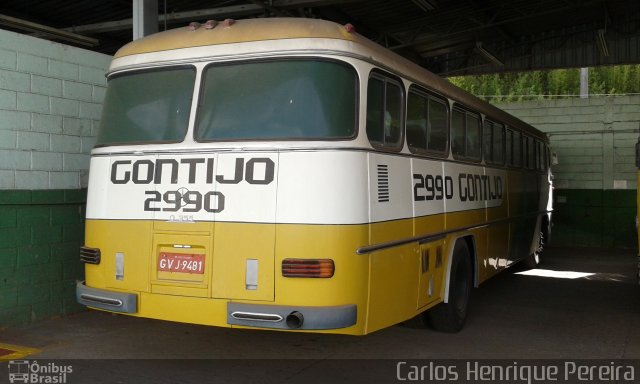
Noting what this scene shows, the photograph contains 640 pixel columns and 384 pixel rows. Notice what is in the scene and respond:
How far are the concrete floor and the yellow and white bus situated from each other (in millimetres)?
843

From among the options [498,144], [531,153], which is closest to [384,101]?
[498,144]

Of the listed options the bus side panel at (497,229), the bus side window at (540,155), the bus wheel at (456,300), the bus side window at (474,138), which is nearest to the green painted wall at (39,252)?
the bus wheel at (456,300)

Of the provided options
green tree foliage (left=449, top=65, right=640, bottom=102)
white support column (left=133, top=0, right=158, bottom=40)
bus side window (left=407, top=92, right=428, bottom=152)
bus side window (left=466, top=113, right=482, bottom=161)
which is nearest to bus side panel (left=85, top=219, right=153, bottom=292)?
bus side window (left=407, top=92, right=428, bottom=152)

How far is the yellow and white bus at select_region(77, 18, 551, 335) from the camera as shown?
456 cm

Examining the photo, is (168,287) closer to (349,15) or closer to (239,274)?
(239,274)

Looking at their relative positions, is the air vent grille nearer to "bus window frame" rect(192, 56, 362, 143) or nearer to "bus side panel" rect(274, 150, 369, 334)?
"bus side panel" rect(274, 150, 369, 334)

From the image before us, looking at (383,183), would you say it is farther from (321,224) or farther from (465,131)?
(465,131)

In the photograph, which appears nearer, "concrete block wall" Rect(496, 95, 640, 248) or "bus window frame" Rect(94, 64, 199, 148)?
"bus window frame" Rect(94, 64, 199, 148)

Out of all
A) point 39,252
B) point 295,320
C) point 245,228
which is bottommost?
point 295,320

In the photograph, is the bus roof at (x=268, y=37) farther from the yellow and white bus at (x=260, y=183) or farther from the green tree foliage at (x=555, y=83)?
the green tree foliage at (x=555, y=83)

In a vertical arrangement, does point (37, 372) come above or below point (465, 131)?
below

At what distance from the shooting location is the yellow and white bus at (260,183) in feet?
15.0

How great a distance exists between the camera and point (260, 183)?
467 cm

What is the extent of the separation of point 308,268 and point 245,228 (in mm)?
569
